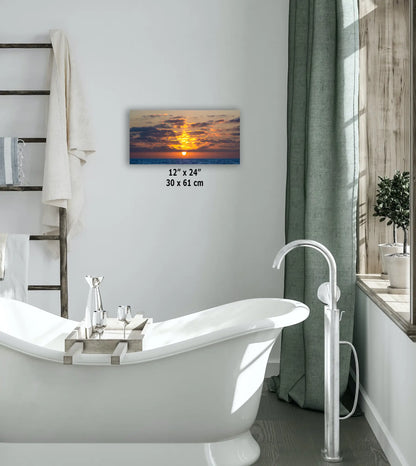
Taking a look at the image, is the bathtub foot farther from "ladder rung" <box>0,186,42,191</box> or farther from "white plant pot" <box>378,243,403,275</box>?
"ladder rung" <box>0,186,42,191</box>

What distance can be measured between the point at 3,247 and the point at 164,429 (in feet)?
5.56

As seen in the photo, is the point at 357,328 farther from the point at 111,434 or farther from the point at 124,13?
the point at 124,13

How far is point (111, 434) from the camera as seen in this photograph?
2.92 meters

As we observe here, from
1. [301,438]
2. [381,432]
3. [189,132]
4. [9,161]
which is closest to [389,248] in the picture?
[381,432]

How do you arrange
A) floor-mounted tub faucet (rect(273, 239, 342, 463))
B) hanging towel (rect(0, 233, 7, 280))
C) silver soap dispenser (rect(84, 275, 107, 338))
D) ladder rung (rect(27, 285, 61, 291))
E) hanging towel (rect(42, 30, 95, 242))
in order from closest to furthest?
floor-mounted tub faucet (rect(273, 239, 342, 463))
silver soap dispenser (rect(84, 275, 107, 338))
hanging towel (rect(0, 233, 7, 280))
hanging towel (rect(42, 30, 95, 242))
ladder rung (rect(27, 285, 61, 291))

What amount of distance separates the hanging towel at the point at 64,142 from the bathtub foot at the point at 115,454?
1.64 metres

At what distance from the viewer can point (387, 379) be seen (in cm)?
315

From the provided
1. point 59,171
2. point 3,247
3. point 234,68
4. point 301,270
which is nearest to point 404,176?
point 301,270

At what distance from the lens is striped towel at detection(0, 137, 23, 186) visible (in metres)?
4.08

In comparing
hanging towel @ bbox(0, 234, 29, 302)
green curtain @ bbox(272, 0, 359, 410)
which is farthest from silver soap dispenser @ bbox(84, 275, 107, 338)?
green curtain @ bbox(272, 0, 359, 410)

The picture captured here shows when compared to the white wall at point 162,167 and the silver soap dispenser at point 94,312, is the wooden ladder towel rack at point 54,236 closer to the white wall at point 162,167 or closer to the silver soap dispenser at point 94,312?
the white wall at point 162,167

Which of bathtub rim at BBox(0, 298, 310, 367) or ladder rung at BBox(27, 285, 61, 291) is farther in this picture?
ladder rung at BBox(27, 285, 61, 291)

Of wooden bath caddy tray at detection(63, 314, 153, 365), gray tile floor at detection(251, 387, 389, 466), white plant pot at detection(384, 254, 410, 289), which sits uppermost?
white plant pot at detection(384, 254, 410, 289)

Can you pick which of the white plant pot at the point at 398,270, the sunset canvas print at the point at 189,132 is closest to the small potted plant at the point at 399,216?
the white plant pot at the point at 398,270
